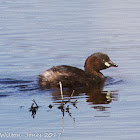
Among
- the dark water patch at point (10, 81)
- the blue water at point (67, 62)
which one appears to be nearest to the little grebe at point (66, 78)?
the blue water at point (67, 62)

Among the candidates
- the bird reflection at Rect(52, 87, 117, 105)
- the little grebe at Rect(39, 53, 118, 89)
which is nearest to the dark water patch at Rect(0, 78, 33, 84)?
the little grebe at Rect(39, 53, 118, 89)

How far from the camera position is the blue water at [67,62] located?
35.8ft

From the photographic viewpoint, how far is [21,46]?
1873 centimetres

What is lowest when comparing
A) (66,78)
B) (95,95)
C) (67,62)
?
(95,95)

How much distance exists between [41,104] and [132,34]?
833cm

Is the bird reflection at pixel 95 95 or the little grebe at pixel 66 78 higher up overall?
the little grebe at pixel 66 78

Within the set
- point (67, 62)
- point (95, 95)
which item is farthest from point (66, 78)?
point (67, 62)

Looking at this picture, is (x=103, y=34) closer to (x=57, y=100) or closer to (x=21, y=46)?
(x=21, y=46)

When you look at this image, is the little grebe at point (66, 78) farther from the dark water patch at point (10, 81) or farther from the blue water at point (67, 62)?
the dark water patch at point (10, 81)

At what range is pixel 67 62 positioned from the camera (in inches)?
668

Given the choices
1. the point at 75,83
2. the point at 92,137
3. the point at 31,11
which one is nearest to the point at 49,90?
the point at 75,83

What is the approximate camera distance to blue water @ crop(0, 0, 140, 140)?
10906mm

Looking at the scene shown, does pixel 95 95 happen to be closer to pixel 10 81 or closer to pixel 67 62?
pixel 10 81

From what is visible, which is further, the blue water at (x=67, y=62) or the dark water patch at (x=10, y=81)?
the dark water patch at (x=10, y=81)
